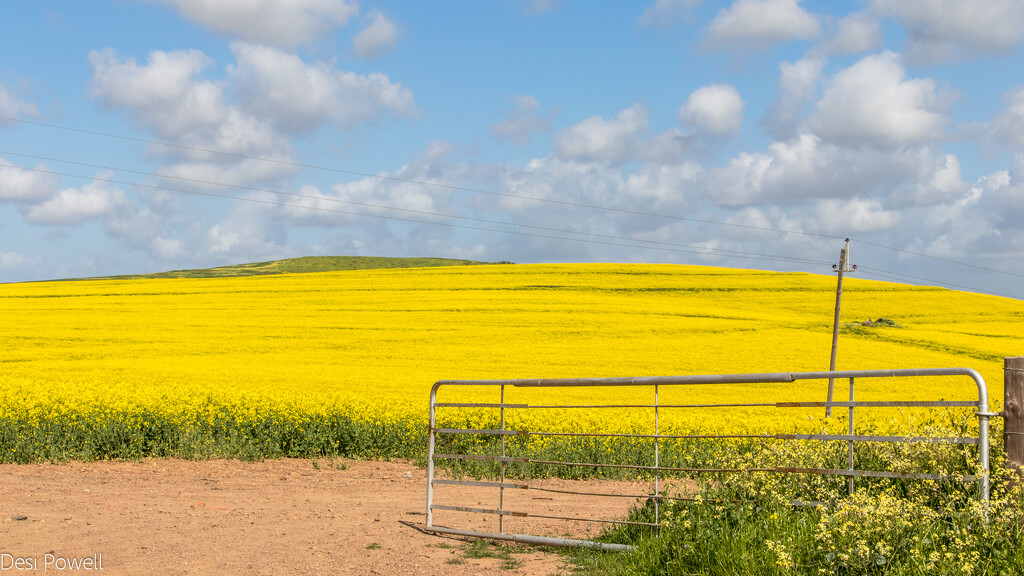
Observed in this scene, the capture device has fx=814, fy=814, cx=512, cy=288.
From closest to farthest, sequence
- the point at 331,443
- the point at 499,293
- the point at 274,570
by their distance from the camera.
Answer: the point at 274,570 → the point at 331,443 → the point at 499,293

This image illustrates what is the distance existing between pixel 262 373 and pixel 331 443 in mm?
6885

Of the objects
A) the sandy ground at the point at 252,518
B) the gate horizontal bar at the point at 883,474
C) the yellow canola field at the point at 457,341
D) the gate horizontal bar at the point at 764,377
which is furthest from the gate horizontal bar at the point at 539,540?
the yellow canola field at the point at 457,341

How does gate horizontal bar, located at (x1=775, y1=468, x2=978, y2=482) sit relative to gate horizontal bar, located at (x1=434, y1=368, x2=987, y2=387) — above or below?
below

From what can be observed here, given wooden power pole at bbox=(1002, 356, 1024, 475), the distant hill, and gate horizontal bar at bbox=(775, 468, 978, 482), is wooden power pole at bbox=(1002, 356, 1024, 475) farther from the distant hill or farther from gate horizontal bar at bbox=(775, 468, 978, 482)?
the distant hill

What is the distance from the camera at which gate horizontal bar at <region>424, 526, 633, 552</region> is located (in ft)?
19.1

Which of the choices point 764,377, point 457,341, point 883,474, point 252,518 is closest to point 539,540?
point 764,377

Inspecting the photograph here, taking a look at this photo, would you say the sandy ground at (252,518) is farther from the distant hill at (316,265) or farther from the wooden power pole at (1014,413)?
the distant hill at (316,265)

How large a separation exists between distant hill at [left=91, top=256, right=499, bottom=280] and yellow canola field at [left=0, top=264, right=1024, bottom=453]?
103 feet

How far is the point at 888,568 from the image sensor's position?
4.18 m

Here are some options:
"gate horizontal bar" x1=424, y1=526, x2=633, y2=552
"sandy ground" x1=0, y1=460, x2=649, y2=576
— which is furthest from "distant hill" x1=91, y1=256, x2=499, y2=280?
"gate horizontal bar" x1=424, y1=526, x2=633, y2=552

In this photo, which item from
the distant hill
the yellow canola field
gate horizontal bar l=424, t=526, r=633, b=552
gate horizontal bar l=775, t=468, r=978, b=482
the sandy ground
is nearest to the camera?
gate horizontal bar l=775, t=468, r=978, b=482

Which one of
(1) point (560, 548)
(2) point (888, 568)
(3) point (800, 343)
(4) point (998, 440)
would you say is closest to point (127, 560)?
(1) point (560, 548)

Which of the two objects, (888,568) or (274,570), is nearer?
(888,568)

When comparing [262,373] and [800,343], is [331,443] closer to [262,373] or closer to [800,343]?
[262,373]
